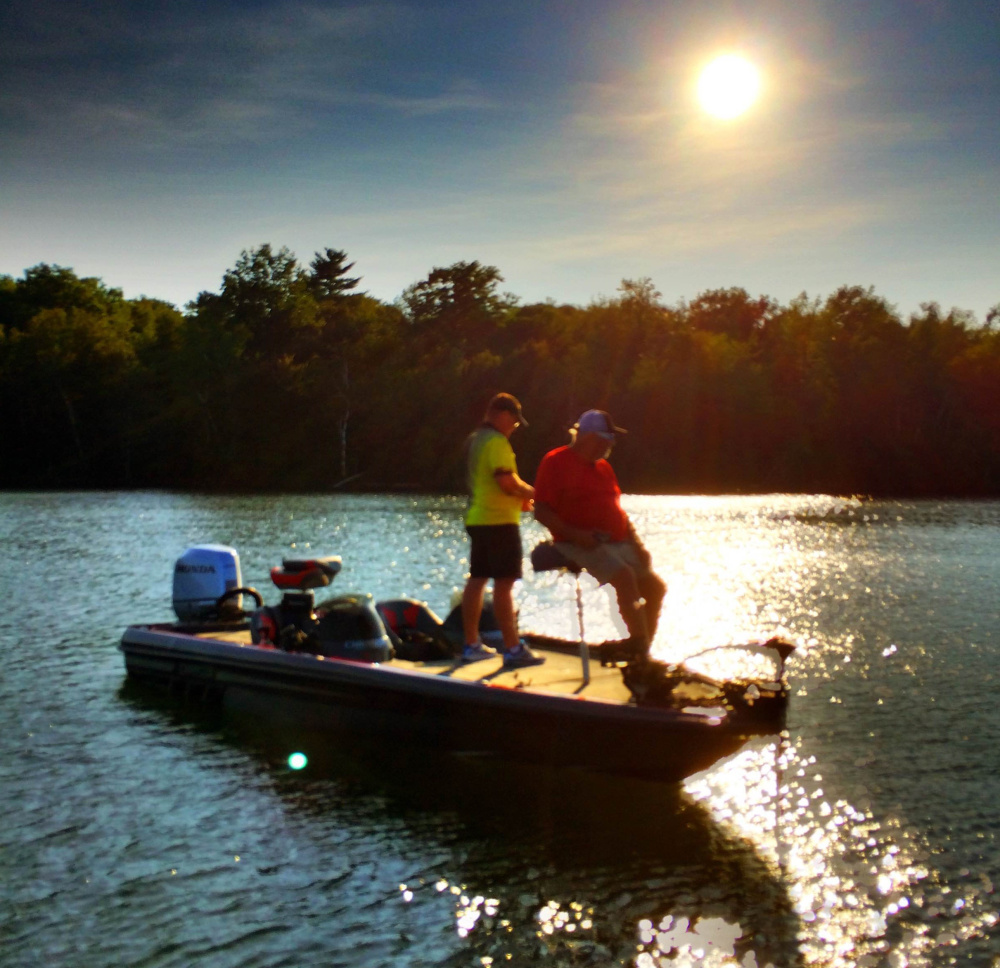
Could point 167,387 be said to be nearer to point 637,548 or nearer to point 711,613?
point 711,613

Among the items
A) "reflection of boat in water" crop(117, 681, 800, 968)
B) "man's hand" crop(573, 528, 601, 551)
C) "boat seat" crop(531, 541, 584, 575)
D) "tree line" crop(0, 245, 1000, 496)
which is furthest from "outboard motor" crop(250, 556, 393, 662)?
"tree line" crop(0, 245, 1000, 496)

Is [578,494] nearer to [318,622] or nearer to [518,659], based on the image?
[518,659]

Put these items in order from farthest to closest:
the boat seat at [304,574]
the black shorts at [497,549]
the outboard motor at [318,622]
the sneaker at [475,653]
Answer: the boat seat at [304,574] < the outboard motor at [318,622] < the sneaker at [475,653] < the black shorts at [497,549]

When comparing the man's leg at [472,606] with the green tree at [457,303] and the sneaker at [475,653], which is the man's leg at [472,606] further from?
the green tree at [457,303]

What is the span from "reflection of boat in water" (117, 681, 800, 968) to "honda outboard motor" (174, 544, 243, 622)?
1.96 m

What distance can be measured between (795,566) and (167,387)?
192 ft

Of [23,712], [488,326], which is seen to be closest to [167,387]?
[488,326]

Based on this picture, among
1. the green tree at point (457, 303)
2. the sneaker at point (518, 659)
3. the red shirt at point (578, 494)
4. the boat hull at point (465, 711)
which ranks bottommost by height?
the boat hull at point (465, 711)

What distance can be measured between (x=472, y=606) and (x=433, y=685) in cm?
83

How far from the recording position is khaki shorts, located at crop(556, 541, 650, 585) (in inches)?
320

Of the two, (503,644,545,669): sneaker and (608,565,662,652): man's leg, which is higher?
(608,565,662,652): man's leg

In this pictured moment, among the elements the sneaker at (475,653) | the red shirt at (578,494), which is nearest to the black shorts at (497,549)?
the red shirt at (578,494)

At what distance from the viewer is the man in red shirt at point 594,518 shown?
8.18m

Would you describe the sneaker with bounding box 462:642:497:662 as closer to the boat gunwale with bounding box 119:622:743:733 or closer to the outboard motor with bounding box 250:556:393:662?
the boat gunwale with bounding box 119:622:743:733
